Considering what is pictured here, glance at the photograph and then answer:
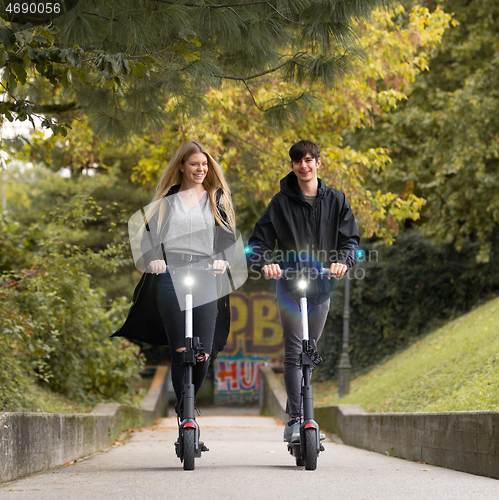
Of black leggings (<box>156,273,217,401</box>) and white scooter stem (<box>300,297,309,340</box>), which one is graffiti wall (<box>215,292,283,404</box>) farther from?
white scooter stem (<box>300,297,309,340</box>)

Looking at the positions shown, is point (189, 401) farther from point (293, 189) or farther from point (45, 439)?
point (293, 189)

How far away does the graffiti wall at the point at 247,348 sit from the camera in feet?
85.7

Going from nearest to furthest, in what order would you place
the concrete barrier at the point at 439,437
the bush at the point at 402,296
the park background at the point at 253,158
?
the concrete barrier at the point at 439,437 → the park background at the point at 253,158 → the bush at the point at 402,296

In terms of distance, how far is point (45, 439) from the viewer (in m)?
4.78

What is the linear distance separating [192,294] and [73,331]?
5929 millimetres

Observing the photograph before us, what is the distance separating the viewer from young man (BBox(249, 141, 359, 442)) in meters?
4.40

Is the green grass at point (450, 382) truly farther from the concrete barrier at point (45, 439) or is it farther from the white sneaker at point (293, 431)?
the concrete barrier at point (45, 439)

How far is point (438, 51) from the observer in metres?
17.6

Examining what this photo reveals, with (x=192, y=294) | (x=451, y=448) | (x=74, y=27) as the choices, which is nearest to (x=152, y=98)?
(x=74, y=27)

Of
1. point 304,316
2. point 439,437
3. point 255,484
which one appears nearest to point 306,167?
point 304,316

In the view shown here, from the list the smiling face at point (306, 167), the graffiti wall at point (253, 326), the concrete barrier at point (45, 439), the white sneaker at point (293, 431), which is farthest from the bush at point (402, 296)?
the white sneaker at point (293, 431)

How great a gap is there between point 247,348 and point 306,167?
22.2 metres

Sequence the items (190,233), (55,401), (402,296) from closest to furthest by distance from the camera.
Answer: (190,233), (55,401), (402,296)

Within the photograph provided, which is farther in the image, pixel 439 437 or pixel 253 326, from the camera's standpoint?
pixel 253 326
